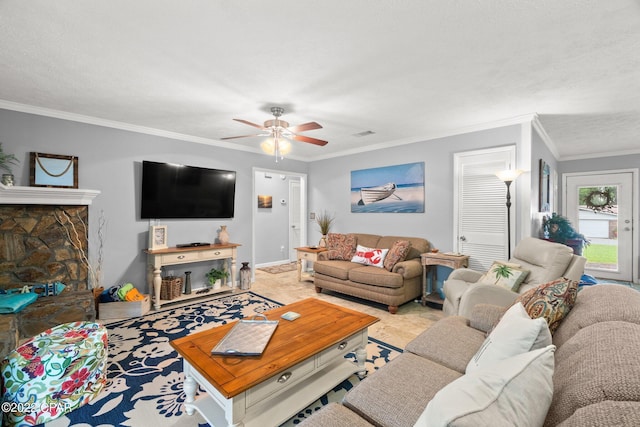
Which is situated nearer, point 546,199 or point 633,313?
point 633,313

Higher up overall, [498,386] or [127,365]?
[498,386]

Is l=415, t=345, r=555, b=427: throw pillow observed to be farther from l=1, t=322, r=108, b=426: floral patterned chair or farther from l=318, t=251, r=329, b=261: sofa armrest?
l=318, t=251, r=329, b=261: sofa armrest

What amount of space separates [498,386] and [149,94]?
3.39 meters

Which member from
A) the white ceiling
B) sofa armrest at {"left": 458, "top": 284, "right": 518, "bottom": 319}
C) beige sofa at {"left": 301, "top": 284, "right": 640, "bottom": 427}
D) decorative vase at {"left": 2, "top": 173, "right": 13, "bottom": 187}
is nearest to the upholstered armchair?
sofa armrest at {"left": 458, "top": 284, "right": 518, "bottom": 319}

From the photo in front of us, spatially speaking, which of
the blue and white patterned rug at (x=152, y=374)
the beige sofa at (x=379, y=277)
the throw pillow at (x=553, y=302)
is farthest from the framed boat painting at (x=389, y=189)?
the throw pillow at (x=553, y=302)

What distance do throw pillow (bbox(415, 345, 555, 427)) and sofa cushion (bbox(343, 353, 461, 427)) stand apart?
0.46 m

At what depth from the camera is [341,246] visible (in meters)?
4.87

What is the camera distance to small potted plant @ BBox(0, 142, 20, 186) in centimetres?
300

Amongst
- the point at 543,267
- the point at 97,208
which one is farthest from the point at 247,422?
the point at 97,208

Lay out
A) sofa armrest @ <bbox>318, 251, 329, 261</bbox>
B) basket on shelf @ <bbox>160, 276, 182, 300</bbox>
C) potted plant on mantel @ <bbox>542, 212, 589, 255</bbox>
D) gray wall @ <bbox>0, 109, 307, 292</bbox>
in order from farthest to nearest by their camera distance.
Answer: sofa armrest @ <bbox>318, 251, 329, 261</bbox> < potted plant on mantel @ <bbox>542, 212, 589, 255</bbox> < basket on shelf @ <bbox>160, 276, 182, 300</bbox> < gray wall @ <bbox>0, 109, 307, 292</bbox>

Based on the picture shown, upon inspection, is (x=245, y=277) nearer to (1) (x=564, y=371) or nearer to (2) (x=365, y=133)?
(2) (x=365, y=133)

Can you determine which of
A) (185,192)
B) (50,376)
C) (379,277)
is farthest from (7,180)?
(379,277)

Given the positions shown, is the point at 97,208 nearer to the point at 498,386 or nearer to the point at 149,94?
the point at 149,94

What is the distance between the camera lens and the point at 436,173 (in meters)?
4.26
